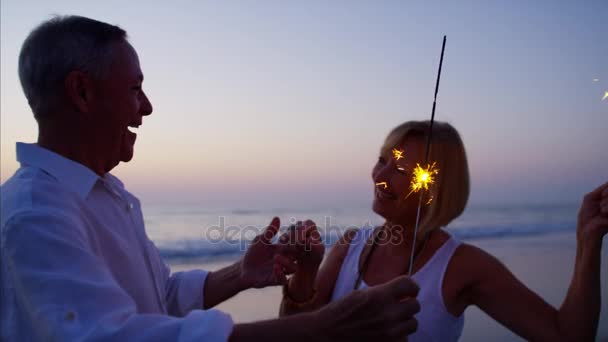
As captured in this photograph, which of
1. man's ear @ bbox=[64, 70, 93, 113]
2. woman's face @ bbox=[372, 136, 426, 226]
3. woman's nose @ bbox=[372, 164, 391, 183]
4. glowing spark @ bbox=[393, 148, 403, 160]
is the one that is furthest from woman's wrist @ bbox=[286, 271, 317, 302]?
man's ear @ bbox=[64, 70, 93, 113]

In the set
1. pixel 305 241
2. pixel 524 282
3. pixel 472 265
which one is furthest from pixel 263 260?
pixel 524 282

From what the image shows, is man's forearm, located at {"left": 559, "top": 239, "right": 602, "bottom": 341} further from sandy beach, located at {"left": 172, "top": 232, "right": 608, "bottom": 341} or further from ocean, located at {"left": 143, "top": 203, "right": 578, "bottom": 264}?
ocean, located at {"left": 143, "top": 203, "right": 578, "bottom": 264}

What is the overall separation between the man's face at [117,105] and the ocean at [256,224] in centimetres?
1140

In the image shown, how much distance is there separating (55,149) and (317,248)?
1.55m

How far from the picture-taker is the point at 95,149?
82.4 inches

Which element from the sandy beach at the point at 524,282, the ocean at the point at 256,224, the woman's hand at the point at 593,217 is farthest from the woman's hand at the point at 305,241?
the ocean at the point at 256,224

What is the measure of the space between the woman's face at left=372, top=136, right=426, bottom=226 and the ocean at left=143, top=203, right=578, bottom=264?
974 cm

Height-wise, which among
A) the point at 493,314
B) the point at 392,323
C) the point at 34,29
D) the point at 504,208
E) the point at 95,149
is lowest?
the point at 504,208

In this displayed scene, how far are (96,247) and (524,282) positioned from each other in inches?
335

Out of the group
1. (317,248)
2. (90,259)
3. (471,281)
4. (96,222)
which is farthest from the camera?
(471,281)

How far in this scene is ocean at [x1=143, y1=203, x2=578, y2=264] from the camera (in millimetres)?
15023

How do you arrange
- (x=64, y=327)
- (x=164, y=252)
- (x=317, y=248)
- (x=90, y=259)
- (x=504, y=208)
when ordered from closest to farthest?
(x=64, y=327), (x=90, y=259), (x=317, y=248), (x=164, y=252), (x=504, y=208)

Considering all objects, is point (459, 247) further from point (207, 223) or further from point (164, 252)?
point (207, 223)

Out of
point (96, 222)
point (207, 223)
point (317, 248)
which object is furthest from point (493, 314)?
point (207, 223)
